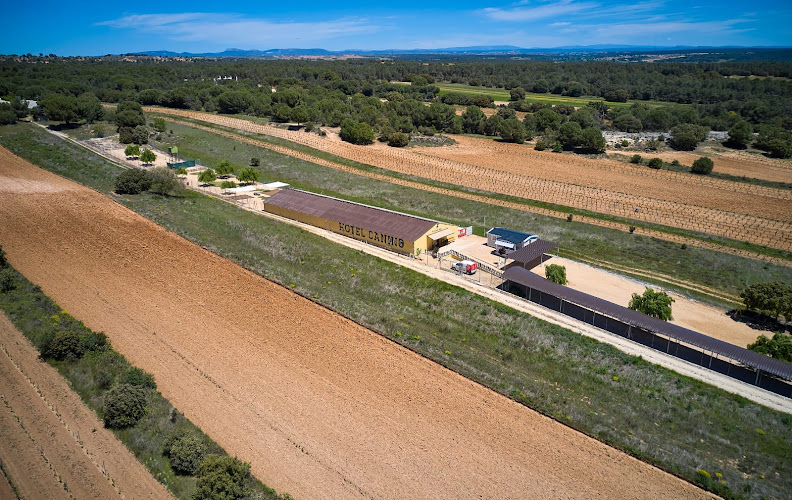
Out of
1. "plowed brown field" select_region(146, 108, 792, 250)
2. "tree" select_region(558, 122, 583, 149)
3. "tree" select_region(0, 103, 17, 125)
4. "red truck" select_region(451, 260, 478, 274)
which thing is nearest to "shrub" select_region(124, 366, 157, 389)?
"red truck" select_region(451, 260, 478, 274)

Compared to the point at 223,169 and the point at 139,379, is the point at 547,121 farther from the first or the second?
the point at 139,379

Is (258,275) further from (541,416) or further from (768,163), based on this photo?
(768,163)

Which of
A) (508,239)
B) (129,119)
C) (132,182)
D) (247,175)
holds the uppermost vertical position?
(129,119)

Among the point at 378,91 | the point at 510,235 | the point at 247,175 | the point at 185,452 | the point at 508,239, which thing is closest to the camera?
the point at 185,452

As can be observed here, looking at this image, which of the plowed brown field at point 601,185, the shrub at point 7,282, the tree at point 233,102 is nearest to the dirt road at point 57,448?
the shrub at point 7,282

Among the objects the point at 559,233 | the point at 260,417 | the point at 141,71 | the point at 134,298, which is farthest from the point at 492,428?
the point at 141,71

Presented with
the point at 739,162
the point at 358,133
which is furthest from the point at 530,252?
the point at 739,162

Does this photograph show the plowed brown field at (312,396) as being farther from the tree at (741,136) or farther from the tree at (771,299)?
the tree at (741,136)
